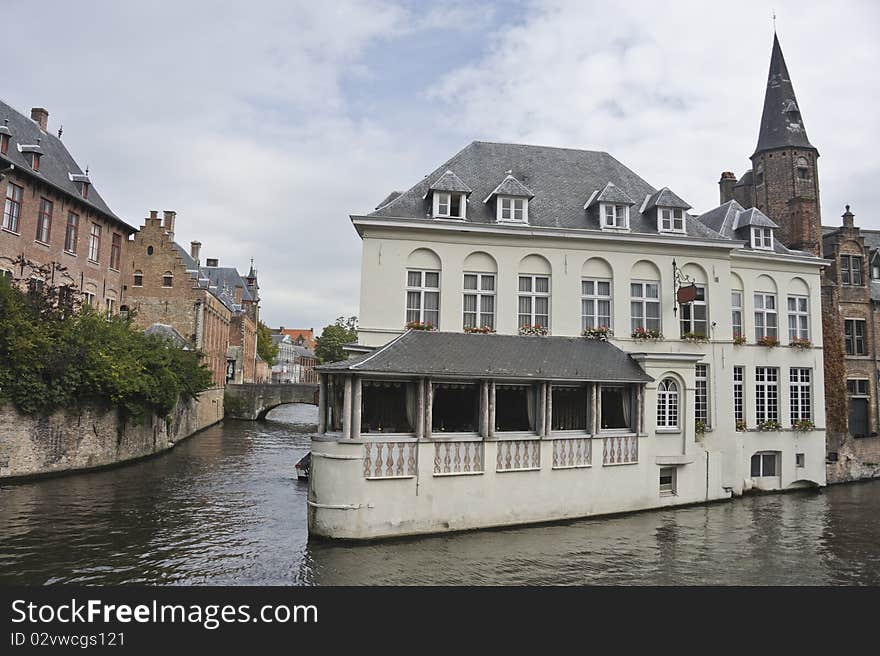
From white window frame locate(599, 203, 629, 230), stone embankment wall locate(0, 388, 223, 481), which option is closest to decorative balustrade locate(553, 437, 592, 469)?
white window frame locate(599, 203, 629, 230)

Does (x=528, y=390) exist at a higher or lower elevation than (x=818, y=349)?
lower

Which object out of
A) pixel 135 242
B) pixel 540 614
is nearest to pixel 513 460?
pixel 540 614

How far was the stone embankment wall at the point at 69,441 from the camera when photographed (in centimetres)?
1981

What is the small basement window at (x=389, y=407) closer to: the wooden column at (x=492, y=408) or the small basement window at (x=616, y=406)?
the wooden column at (x=492, y=408)

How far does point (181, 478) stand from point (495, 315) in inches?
539

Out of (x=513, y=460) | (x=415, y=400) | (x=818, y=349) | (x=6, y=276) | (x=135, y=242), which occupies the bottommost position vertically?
(x=513, y=460)

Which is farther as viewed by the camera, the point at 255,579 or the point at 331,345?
the point at 331,345

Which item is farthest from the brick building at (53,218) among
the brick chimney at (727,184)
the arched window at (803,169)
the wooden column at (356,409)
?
the arched window at (803,169)

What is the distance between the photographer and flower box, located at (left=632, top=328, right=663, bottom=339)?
19.0 m

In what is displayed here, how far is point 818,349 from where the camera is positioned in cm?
2238

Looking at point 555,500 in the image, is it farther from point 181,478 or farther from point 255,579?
point 181,478

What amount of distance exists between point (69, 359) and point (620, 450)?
1919 cm

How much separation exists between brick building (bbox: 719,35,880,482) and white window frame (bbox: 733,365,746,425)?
8.23 m

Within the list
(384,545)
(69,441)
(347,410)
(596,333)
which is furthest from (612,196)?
(69,441)
